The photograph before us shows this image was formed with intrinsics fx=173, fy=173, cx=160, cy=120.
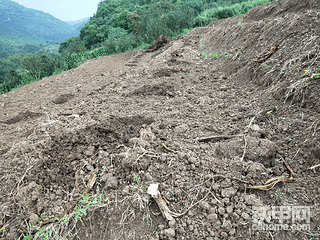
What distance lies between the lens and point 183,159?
1.67m

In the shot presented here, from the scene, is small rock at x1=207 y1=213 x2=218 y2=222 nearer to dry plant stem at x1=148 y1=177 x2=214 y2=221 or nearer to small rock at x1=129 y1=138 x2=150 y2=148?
dry plant stem at x1=148 y1=177 x2=214 y2=221

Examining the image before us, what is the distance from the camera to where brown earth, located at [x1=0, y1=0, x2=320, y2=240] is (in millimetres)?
1333

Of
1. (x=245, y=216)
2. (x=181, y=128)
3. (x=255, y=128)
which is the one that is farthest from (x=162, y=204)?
(x=255, y=128)

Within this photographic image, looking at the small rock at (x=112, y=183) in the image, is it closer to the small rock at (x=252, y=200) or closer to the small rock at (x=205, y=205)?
the small rock at (x=205, y=205)

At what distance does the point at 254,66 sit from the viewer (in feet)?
10.3

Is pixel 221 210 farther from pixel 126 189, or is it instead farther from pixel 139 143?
pixel 139 143

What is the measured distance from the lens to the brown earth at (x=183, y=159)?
4.37ft

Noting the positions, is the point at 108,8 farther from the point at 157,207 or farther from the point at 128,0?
the point at 157,207

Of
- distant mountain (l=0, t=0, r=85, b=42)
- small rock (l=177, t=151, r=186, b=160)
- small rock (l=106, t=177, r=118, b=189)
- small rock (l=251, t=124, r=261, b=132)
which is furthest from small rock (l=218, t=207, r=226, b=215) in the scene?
distant mountain (l=0, t=0, r=85, b=42)

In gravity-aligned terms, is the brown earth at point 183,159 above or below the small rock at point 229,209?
above

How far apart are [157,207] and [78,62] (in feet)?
38.4

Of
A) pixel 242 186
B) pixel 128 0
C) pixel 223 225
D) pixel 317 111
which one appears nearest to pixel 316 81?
pixel 317 111

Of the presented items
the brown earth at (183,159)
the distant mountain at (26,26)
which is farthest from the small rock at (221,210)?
the distant mountain at (26,26)

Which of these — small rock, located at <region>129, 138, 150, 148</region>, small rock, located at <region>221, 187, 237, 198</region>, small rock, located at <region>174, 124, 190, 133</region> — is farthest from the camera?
small rock, located at <region>174, 124, 190, 133</region>
